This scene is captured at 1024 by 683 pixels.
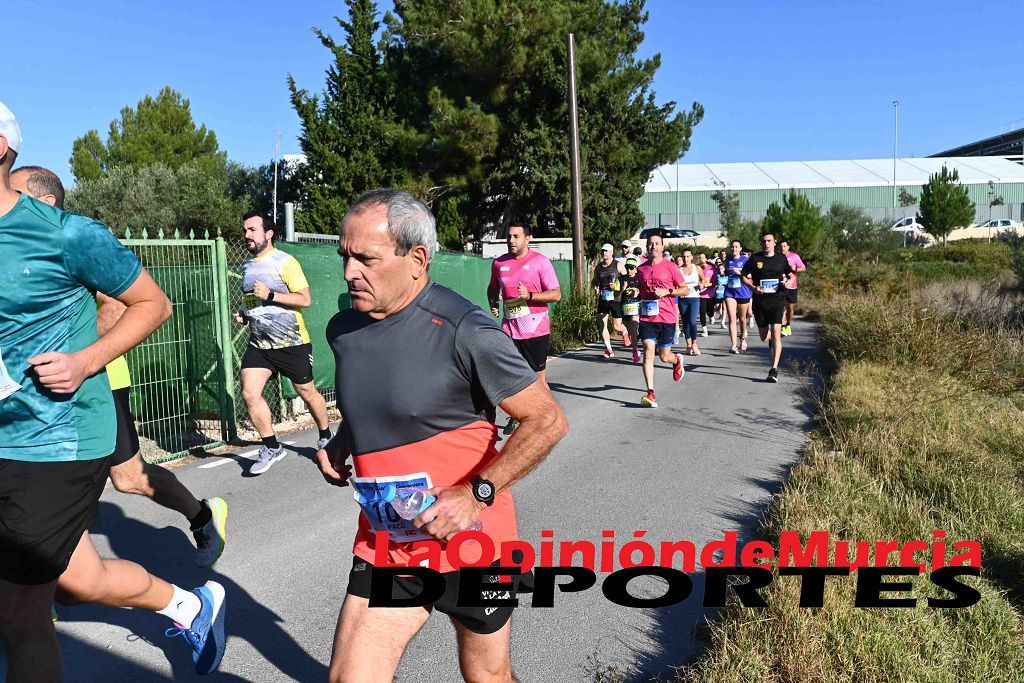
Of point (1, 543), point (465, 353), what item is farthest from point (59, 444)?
point (465, 353)

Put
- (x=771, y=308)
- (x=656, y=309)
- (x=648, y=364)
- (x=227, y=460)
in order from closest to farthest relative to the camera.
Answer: (x=227, y=460) < (x=648, y=364) < (x=656, y=309) < (x=771, y=308)

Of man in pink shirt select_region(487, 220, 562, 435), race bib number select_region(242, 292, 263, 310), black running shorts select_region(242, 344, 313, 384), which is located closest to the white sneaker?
black running shorts select_region(242, 344, 313, 384)

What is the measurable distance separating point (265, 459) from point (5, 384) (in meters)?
4.84

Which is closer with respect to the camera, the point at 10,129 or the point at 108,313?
the point at 10,129

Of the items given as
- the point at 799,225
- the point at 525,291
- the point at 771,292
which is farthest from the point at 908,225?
the point at 525,291

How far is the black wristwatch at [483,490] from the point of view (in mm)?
2238

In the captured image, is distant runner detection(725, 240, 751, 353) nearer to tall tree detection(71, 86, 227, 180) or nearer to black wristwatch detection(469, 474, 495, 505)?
black wristwatch detection(469, 474, 495, 505)

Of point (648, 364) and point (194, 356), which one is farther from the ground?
point (194, 356)

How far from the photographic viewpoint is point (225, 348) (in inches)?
326

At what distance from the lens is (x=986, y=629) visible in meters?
3.56

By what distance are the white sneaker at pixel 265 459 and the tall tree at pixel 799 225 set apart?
30593 millimetres

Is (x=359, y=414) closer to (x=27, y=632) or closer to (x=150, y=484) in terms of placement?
(x=27, y=632)

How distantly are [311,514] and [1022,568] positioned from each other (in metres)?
4.20

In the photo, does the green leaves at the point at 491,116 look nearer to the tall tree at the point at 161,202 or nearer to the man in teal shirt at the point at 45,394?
the tall tree at the point at 161,202
